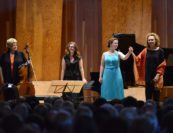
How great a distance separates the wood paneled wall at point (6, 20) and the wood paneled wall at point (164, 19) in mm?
3661

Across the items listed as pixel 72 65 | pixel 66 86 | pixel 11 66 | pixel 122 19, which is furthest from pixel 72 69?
pixel 122 19

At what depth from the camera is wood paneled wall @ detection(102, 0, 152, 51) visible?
11.3 m

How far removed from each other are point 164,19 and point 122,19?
111 cm

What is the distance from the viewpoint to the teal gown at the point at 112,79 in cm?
689

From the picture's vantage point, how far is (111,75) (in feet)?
22.7

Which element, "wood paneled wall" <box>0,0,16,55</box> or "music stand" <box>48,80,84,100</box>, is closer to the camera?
"music stand" <box>48,80,84,100</box>

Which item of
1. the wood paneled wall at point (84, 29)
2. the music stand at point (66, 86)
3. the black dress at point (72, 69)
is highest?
the wood paneled wall at point (84, 29)

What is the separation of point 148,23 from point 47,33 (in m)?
2.67

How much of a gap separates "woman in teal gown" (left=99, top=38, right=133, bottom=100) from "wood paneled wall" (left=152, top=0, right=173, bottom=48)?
4413mm

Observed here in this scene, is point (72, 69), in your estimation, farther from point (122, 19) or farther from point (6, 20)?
point (122, 19)

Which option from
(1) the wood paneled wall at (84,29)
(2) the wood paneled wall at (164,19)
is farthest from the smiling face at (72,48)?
(2) the wood paneled wall at (164,19)

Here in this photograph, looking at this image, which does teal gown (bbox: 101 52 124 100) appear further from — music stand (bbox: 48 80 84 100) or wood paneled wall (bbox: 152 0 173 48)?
wood paneled wall (bbox: 152 0 173 48)

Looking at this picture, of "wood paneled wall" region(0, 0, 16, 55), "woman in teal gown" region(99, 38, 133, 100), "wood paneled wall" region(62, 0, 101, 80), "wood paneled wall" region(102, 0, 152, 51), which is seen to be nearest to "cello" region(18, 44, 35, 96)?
"woman in teal gown" region(99, 38, 133, 100)

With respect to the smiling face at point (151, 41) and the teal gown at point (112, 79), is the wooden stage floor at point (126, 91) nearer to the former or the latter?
the teal gown at point (112, 79)
